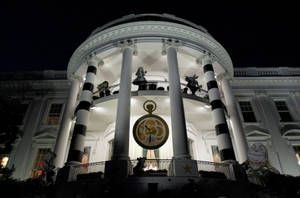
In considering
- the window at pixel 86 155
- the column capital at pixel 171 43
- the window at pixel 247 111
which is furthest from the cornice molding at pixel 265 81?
the window at pixel 86 155

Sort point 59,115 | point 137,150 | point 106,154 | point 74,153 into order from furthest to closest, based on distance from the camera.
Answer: point 59,115, point 106,154, point 137,150, point 74,153

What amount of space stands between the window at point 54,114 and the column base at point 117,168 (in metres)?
9.30

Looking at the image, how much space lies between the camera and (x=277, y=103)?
16875mm

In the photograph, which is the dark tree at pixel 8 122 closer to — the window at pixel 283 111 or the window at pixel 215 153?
the window at pixel 215 153

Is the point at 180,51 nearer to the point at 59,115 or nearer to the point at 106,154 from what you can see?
the point at 106,154

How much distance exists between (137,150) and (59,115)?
7.76m

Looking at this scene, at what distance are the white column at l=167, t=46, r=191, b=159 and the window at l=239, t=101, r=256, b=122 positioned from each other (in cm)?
842

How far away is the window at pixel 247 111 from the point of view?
15.7 metres

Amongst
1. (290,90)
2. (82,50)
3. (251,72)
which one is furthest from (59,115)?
(290,90)

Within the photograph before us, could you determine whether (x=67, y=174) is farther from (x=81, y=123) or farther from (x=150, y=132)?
(x=150, y=132)

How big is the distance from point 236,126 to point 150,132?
19.6 ft

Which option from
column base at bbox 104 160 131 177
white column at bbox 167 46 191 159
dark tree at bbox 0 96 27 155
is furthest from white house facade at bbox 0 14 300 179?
dark tree at bbox 0 96 27 155

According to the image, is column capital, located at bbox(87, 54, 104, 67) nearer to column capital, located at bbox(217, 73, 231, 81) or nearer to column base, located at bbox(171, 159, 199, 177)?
column base, located at bbox(171, 159, 199, 177)

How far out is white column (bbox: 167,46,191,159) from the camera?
29.4ft
